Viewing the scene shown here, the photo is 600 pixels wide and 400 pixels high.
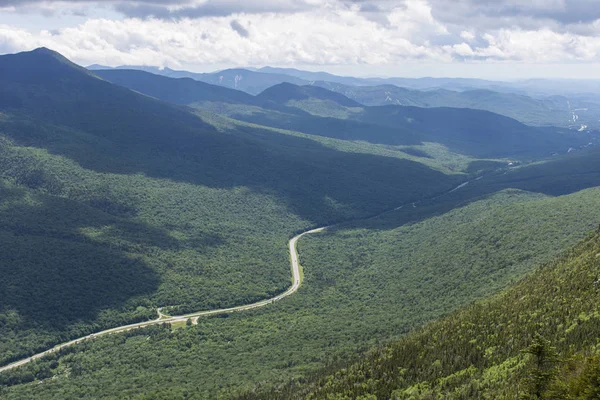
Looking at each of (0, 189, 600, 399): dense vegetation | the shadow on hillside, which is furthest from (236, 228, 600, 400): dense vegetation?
the shadow on hillside

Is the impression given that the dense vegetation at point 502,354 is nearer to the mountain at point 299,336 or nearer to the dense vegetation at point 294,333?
the mountain at point 299,336

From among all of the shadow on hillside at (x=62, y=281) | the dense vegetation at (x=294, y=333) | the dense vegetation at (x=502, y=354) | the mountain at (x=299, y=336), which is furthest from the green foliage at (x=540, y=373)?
the shadow on hillside at (x=62, y=281)

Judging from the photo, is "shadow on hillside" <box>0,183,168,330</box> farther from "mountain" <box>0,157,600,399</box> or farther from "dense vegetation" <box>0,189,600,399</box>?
"dense vegetation" <box>0,189,600,399</box>

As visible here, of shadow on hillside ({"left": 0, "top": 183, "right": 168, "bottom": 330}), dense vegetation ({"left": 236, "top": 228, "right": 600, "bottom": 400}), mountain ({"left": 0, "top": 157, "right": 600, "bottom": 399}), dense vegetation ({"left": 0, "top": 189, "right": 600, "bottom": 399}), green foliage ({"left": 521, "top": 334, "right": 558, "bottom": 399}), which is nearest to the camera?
green foliage ({"left": 521, "top": 334, "right": 558, "bottom": 399})

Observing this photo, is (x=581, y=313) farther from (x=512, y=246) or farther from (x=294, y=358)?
(x=512, y=246)

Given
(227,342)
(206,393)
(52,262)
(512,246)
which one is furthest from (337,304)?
(52,262)
